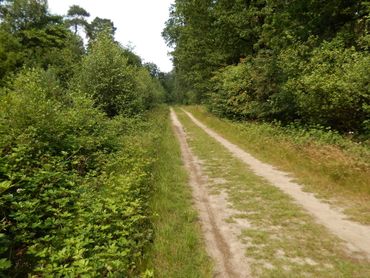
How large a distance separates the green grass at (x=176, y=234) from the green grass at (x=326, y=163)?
3.19 metres

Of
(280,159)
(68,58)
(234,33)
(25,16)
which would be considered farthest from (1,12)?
(280,159)

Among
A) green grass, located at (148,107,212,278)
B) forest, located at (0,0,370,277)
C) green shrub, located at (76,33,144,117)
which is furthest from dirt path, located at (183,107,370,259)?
green shrub, located at (76,33,144,117)

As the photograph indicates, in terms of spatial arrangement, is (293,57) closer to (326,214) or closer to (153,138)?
(153,138)

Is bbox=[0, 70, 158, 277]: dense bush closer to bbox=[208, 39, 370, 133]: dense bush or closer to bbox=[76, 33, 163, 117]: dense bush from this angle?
bbox=[76, 33, 163, 117]: dense bush

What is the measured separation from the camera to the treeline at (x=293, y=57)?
1305cm

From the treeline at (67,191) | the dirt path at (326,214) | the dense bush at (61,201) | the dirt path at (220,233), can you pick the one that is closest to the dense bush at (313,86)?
the dirt path at (326,214)

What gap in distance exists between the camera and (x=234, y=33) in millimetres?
24375

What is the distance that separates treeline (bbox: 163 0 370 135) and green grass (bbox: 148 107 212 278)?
7.42 m

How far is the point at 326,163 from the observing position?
9.41 m

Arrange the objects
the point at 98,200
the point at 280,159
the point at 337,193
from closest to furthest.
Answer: the point at 98,200, the point at 337,193, the point at 280,159

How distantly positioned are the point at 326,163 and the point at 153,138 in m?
7.38

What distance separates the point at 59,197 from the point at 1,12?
3997 cm

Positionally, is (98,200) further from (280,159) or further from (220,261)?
(280,159)

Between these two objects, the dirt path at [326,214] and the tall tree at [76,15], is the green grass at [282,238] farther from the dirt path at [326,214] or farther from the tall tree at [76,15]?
the tall tree at [76,15]
